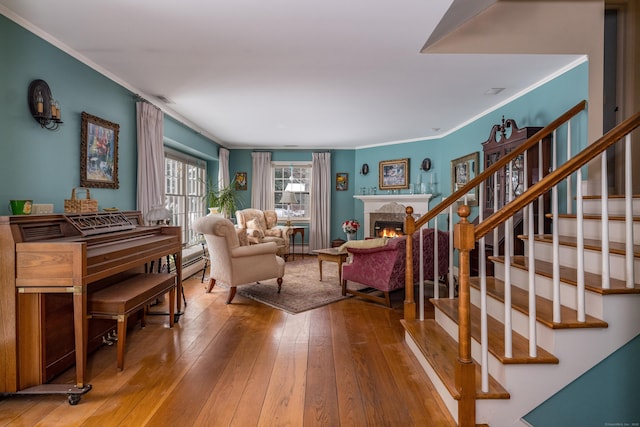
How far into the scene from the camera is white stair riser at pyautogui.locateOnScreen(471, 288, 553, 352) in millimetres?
1875

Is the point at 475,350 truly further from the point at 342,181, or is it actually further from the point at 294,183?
the point at 294,183

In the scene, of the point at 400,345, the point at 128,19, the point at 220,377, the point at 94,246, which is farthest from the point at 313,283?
the point at 128,19

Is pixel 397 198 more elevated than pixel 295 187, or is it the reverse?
pixel 295 187

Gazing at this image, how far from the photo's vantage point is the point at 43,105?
2.68 meters

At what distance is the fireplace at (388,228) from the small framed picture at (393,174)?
2.50 ft

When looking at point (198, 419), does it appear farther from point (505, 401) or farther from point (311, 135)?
point (311, 135)

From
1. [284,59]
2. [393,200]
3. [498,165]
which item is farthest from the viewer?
[393,200]

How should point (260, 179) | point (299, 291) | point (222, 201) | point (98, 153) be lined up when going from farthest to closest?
point (260, 179)
point (222, 201)
point (299, 291)
point (98, 153)

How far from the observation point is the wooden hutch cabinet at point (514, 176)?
10.8 ft

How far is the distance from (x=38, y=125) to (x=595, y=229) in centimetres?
433

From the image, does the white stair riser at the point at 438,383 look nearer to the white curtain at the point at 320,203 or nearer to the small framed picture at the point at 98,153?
the small framed picture at the point at 98,153

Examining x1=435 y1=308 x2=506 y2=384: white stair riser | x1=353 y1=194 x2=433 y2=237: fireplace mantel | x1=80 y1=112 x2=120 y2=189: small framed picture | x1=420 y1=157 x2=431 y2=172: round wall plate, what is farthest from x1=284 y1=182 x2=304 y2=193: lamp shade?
x1=435 y1=308 x2=506 y2=384: white stair riser

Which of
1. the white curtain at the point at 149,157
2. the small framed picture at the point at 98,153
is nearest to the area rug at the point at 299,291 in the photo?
the white curtain at the point at 149,157

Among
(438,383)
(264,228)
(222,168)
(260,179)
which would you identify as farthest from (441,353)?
(260,179)
